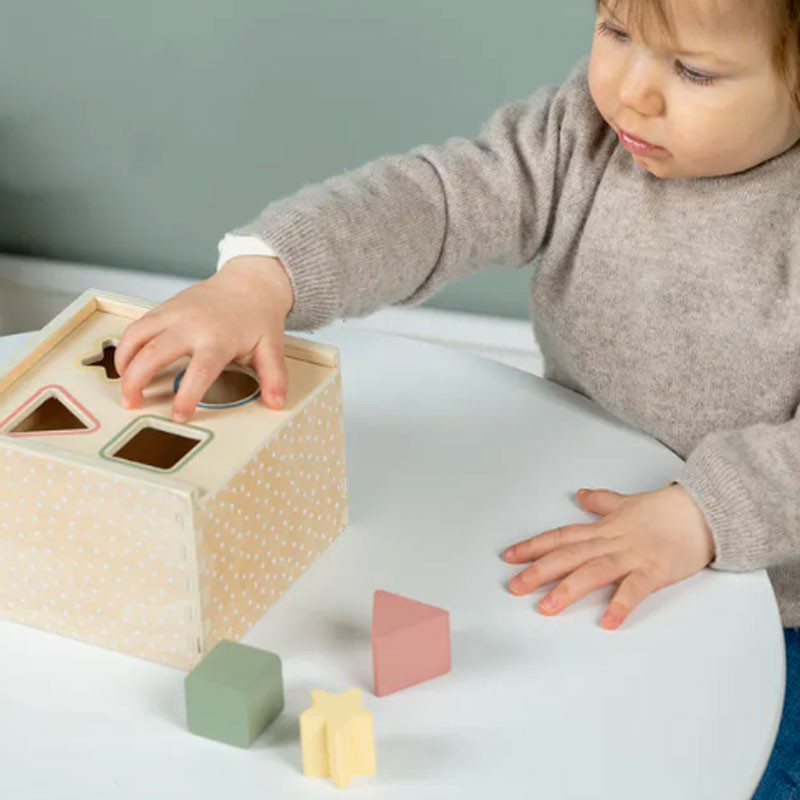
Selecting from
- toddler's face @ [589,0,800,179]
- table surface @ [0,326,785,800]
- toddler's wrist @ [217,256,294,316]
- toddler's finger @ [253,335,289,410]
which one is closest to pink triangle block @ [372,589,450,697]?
table surface @ [0,326,785,800]

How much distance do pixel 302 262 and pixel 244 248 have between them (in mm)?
36

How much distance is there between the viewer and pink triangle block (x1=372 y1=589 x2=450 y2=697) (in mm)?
734

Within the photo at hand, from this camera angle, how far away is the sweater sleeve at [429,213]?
92cm

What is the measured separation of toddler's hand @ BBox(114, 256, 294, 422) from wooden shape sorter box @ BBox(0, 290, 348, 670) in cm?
1

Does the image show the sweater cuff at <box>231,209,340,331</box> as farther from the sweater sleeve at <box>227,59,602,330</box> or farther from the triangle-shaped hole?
the triangle-shaped hole

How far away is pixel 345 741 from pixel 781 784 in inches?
14.8

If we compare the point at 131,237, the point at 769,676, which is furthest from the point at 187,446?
the point at 131,237

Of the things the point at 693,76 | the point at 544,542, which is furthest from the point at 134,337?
the point at 693,76

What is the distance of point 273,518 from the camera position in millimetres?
786

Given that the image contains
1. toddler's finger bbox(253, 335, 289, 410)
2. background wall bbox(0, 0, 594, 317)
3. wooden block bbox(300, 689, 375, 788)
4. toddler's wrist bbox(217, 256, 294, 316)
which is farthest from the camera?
background wall bbox(0, 0, 594, 317)

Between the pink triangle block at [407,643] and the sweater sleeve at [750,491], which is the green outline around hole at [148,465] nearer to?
the pink triangle block at [407,643]

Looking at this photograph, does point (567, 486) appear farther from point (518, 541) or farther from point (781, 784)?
point (781, 784)

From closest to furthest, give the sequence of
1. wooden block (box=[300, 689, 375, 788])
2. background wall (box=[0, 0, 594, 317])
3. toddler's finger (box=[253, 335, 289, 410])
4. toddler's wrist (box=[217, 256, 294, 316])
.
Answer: wooden block (box=[300, 689, 375, 788])
toddler's finger (box=[253, 335, 289, 410])
toddler's wrist (box=[217, 256, 294, 316])
background wall (box=[0, 0, 594, 317])

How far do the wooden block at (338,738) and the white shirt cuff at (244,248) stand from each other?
31 centimetres
